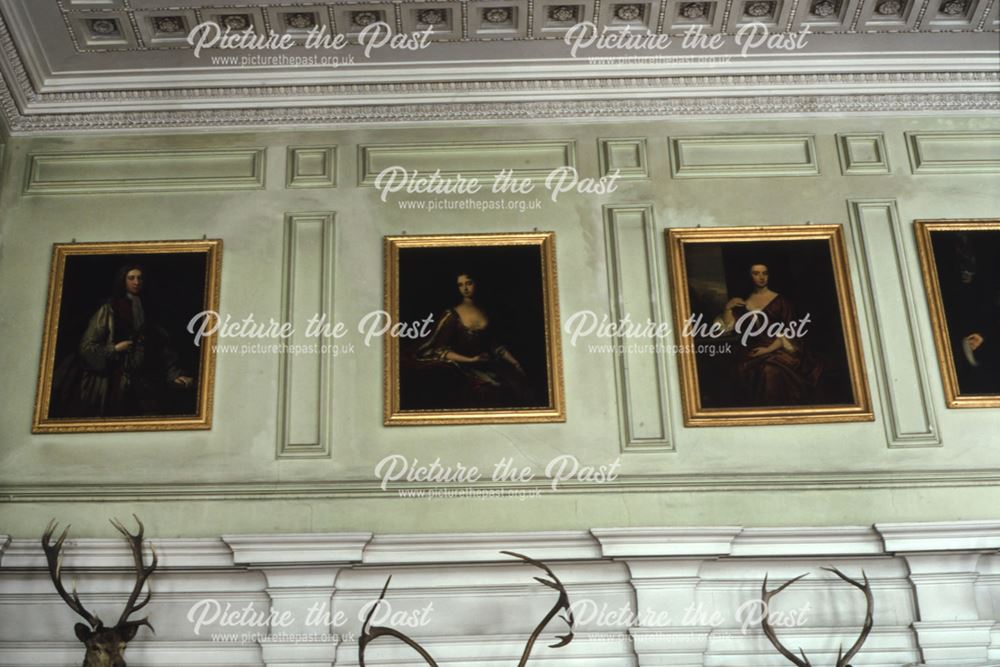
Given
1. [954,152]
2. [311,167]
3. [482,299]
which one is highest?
[311,167]

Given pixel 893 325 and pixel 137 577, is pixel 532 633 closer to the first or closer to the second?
pixel 137 577

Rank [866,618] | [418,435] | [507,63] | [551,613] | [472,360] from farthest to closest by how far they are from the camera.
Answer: [507,63] < [472,360] < [418,435] < [866,618] < [551,613]

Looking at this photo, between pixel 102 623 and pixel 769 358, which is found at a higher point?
pixel 769 358

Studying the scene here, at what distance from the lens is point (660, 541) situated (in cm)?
681

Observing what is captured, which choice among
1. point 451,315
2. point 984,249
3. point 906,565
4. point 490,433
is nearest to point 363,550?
point 490,433

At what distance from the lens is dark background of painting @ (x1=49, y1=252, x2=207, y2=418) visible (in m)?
7.61

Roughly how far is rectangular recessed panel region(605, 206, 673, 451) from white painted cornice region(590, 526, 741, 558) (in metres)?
0.71

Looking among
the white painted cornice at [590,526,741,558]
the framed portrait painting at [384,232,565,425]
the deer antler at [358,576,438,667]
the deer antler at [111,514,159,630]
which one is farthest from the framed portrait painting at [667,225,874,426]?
the deer antler at [111,514,159,630]

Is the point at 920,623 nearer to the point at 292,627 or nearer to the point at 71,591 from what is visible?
the point at 292,627

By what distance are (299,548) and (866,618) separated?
148 inches

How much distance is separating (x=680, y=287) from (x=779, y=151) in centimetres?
155

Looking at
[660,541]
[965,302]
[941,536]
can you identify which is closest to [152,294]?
[660,541]

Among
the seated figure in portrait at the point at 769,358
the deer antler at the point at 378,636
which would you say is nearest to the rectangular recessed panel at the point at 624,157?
the seated figure in portrait at the point at 769,358

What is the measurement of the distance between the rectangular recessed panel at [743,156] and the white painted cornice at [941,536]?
2949 mm
